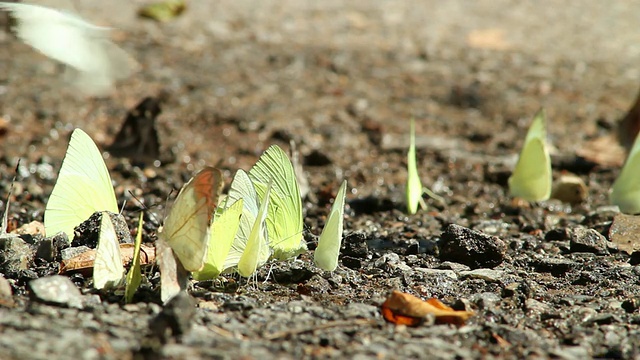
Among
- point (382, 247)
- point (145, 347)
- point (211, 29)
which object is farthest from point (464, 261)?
point (211, 29)

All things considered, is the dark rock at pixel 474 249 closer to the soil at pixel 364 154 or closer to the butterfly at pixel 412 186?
the soil at pixel 364 154

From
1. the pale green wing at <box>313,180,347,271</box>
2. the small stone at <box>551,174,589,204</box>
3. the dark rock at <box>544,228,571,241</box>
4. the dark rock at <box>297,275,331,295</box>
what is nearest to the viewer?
the pale green wing at <box>313,180,347,271</box>

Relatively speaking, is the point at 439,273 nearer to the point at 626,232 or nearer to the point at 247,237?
the point at 247,237

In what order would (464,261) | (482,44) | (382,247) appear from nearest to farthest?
1. (464,261)
2. (382,247)
3. (482,44)

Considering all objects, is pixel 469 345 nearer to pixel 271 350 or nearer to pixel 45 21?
pixel 271 350

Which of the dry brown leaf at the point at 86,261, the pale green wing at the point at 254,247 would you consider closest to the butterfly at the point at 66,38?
the dry brown leaf at the point at 86,261

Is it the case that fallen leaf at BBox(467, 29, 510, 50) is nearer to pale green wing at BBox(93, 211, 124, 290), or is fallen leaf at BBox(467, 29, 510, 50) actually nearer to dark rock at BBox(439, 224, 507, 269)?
dark rock at BBox(439, 224, 507, 269)

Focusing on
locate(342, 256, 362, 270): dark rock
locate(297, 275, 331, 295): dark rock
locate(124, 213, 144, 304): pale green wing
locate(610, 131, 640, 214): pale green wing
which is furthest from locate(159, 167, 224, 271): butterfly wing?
locate(610, 131, 640, 214): pale green wing
